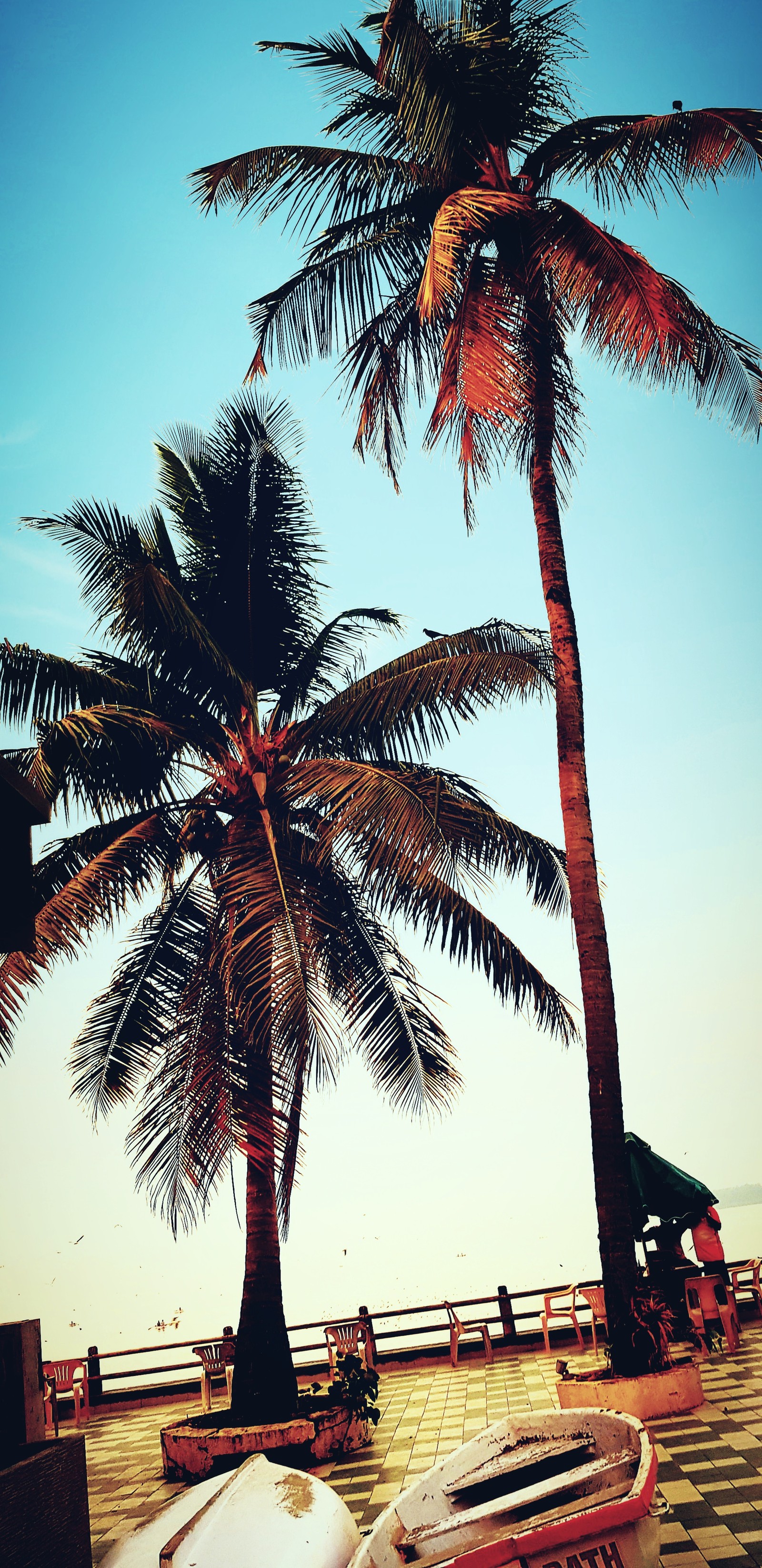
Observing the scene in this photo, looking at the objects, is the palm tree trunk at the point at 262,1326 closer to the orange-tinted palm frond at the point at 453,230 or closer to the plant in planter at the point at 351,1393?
the plant in planter at the point at 351,1393

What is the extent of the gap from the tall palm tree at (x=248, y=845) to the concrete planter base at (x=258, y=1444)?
32 centimetres

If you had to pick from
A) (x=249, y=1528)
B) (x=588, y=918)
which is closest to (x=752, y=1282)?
(x=588, y=918)

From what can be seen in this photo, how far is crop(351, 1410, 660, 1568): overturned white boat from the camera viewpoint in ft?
13.4

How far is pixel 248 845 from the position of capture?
383 inches

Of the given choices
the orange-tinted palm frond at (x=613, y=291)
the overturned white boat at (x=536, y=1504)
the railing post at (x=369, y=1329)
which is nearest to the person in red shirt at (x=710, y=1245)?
the railing post at (x=369, y=1329)

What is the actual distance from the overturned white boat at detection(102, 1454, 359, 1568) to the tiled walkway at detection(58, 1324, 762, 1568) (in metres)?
0.40

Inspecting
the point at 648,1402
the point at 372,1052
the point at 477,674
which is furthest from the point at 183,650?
the point at 648,1402

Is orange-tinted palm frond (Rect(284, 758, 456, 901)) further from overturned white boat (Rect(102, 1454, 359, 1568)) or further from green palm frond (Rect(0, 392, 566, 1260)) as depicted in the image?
overturned white boat (Rect(102, 1454, 359, 1568))

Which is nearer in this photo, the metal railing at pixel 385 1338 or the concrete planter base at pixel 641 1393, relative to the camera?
the concrete planter base at pixel 641 1393

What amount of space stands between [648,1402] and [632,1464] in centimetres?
430

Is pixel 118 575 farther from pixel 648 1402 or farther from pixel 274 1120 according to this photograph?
pixel 648 1402

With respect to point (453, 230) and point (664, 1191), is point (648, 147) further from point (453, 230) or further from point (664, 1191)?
point (664, 1191)

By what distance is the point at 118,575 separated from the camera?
10445 mm

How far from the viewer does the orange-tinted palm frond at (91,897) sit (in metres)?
8.57
